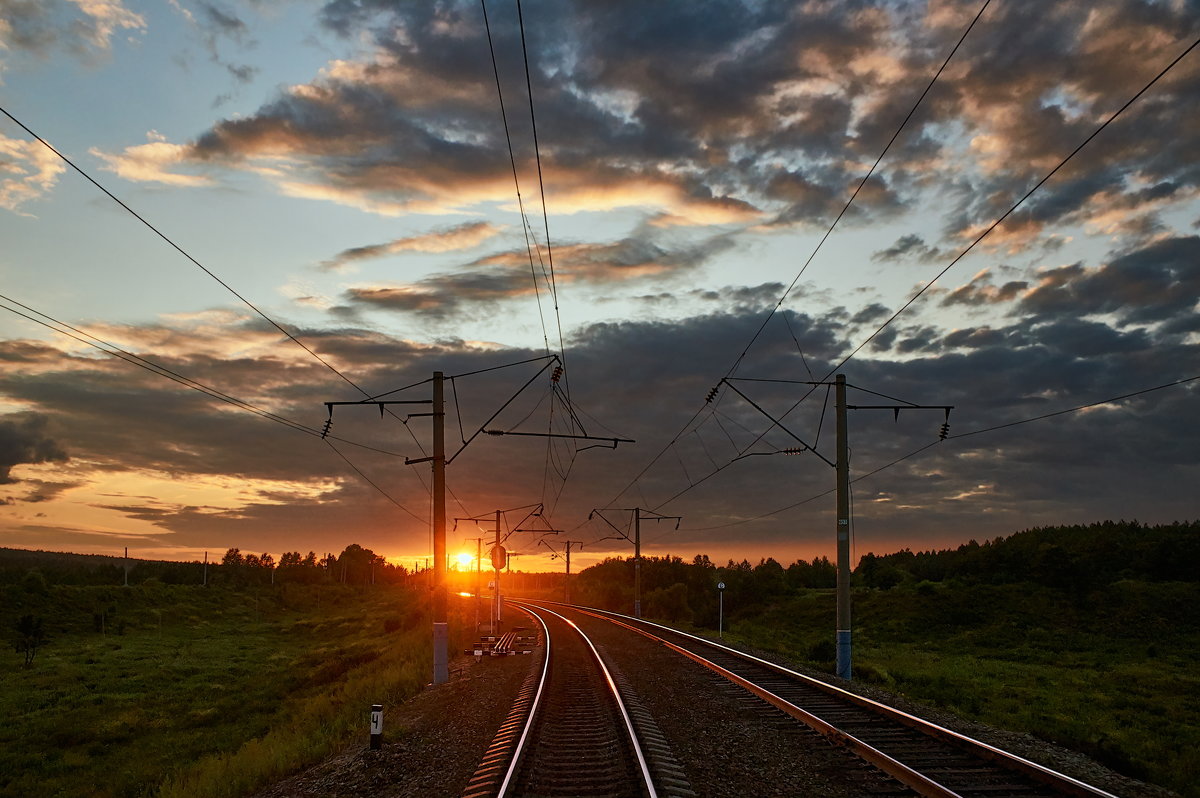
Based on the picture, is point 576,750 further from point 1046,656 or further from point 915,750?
point 1046,656

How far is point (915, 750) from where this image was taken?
1396 cm

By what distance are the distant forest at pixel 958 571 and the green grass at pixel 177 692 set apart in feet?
126

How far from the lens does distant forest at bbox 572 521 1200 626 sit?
88.8 m

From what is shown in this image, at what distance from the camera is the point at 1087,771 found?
13.0 metres

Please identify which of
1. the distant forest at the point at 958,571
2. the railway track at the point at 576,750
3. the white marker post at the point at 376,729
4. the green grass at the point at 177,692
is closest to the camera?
the railway track at the point at 576,750

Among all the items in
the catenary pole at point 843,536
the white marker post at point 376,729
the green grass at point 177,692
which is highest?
the catenary pole at point 843,536

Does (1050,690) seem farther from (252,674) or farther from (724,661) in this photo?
(252,674)

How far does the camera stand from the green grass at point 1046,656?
→ 78.3 ft

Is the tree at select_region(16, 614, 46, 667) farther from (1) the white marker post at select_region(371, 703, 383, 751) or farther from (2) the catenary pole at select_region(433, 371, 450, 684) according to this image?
(1) the white marker post at select_region(371, 703, 383, 751)

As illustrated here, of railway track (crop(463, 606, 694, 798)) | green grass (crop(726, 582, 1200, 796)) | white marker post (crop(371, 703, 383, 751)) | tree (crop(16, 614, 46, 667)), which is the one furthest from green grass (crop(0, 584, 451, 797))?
green grass (crop(726, 582, 1200, 796))

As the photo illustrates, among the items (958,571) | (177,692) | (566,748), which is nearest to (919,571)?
(958,571)

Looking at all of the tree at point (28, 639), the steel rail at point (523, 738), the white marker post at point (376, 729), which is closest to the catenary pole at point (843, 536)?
the steel rail at point (523, 738)

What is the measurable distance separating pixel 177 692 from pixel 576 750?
42.9 metres

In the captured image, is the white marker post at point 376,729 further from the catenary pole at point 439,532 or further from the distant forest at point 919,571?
the distant forest at point 919,571
